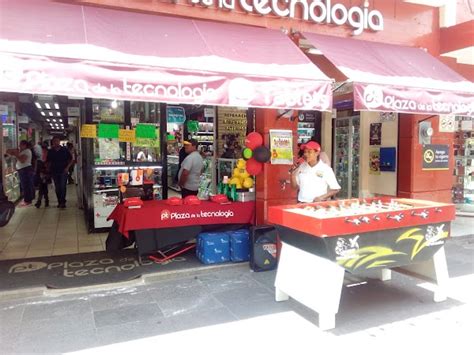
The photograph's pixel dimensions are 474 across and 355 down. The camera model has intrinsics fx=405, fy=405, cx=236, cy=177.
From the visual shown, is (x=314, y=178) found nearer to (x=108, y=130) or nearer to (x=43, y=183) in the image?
(x=108, y=130)

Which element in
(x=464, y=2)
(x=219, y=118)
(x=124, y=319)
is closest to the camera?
(x=124, y=319)

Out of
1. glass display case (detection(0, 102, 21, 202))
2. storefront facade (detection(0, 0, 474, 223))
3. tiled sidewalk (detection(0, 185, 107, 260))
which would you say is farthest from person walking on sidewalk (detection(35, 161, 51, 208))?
storefront facade (detection(0, 0, 474, 223))

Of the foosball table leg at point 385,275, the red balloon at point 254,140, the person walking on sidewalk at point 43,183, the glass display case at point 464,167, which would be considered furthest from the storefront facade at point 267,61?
the person walking on sidewalk at point 43,183

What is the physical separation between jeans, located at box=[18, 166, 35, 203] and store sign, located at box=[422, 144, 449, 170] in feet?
32.2

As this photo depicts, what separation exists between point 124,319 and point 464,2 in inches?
306

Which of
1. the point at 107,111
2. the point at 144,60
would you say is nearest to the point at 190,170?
the point at 107,111

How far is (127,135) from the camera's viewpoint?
7559mm

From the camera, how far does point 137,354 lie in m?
3.31

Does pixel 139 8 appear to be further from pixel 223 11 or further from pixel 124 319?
pixel 124 319

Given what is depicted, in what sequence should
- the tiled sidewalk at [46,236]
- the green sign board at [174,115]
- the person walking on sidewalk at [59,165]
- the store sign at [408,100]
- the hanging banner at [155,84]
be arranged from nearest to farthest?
the hanging banner at [155,84], the store sign at [408,100], the tiled sidewalk at [46,236], the green sign board at [174,115], the person walking on sidewalk at [59,165]

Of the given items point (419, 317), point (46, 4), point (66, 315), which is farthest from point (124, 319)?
point (46, 4)

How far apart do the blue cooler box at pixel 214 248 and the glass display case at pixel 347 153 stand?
463cm

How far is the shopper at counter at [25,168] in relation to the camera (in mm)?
10930

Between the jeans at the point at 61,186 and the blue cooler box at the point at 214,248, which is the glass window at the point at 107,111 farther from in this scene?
the jeans at the point at 61,186
